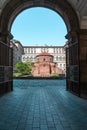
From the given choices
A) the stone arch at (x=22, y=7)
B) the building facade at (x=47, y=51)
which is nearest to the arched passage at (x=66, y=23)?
the stone arch at (x=22, y=7)

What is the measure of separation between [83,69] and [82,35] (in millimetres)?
1677

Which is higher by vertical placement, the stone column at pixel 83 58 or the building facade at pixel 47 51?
the building facade at pixel 47 51

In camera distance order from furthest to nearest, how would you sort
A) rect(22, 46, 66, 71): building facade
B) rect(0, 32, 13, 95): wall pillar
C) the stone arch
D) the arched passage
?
rect(22, 46, 66, 71): building facade
the stone arch
the arched passage
rect(0, 32, 13, 95): wall pillar

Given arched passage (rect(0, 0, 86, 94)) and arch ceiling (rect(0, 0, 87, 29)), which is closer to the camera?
arch ceiling (rect(0, 0, 87, 29))

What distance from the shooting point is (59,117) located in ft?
21.9

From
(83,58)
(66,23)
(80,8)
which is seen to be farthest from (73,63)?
(80,8)

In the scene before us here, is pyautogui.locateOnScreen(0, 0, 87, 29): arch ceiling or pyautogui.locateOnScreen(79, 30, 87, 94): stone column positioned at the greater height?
pyautogui.locateOnScreen(0, 0, 87, 29): arch ceiling

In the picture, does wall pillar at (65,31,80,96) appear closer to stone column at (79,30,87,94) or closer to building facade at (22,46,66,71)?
stone column at (79,30,87,94)

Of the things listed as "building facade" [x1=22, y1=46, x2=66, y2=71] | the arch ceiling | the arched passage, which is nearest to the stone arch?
the arched passage

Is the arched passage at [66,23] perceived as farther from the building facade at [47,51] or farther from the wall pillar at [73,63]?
the building facade at [47,51]

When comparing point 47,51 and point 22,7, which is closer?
point 22,7

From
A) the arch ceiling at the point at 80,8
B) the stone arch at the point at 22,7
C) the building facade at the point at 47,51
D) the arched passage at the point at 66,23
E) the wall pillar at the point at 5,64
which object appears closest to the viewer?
the arch ceiling at the point at 80,8

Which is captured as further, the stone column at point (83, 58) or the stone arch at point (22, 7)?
the stone arch at point (22, 7)

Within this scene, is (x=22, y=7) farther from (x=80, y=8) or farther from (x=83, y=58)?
(x=83, y=58)
